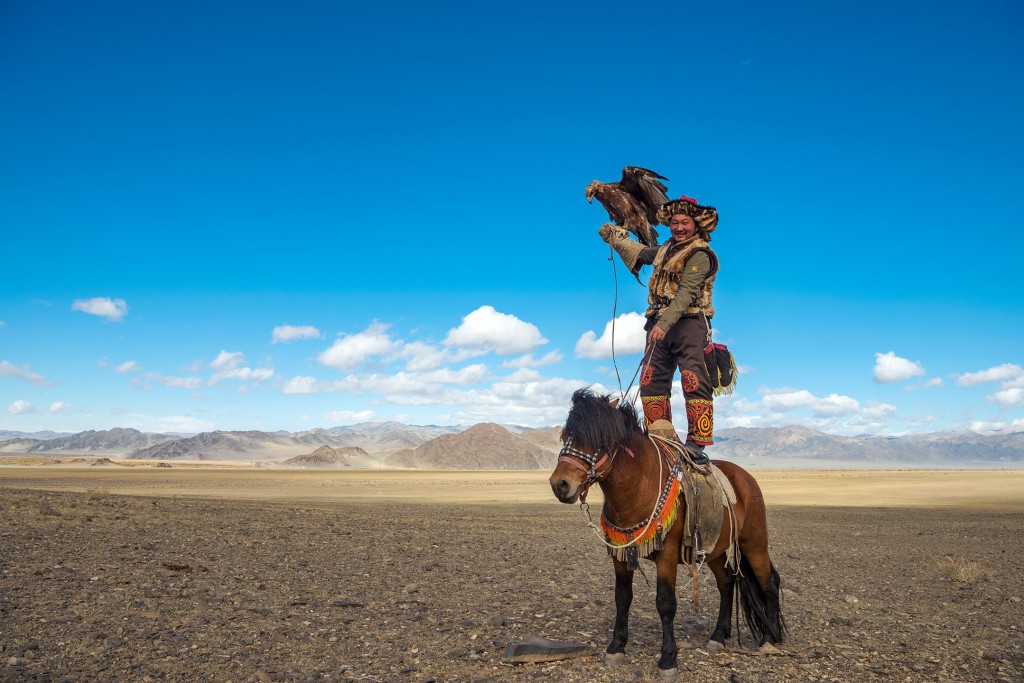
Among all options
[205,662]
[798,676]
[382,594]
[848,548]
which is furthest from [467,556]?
[848,548]

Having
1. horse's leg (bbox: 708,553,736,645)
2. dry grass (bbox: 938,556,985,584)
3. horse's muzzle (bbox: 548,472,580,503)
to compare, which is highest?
horse's muzzle (bbox: 548,472,580,503)

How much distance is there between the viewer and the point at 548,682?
5266 mm

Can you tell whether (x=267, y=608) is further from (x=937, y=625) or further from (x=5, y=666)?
(x=937, y=625)

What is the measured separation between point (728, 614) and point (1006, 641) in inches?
118

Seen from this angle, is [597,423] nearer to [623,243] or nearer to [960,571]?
[623,243]

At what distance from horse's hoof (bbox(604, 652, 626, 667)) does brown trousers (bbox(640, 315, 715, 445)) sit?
2.02 metres

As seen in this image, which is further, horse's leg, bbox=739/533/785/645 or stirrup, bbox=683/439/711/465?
horse's leg, bbox=739/533/785/645

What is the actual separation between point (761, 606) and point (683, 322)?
291 cm

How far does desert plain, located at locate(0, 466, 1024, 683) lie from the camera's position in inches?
225

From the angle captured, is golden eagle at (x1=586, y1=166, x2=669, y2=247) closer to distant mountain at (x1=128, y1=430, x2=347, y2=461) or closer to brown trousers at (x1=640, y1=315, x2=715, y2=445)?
brown trousers at (x1=640, y1=315, x2=715, y2=445)

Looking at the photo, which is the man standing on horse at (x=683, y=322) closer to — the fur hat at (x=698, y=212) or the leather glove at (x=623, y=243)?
the fur hat at (x=698, y=212)

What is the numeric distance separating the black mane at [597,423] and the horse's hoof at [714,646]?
97.3 inches

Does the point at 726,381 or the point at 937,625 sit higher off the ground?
the point at 726,381

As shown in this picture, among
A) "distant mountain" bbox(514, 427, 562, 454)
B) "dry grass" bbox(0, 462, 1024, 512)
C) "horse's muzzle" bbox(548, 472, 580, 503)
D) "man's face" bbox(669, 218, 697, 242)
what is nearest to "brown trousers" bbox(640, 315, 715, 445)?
"man's face" bbox(669, 218, 697, 242)
